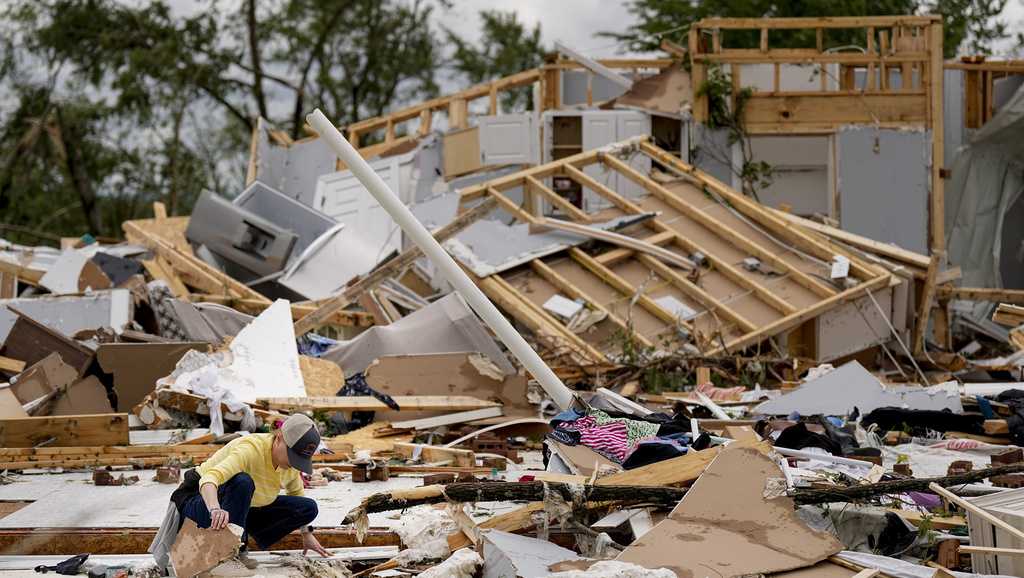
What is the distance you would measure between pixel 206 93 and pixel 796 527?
26.1 m

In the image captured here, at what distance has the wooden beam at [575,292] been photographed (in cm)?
1295

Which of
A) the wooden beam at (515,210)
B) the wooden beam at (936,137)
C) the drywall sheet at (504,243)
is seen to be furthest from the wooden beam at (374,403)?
the wooden beam at (936,137)

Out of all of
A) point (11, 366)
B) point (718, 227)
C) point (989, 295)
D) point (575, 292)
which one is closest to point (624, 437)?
point (575, 292)

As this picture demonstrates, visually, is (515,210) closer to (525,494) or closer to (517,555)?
(525,494)

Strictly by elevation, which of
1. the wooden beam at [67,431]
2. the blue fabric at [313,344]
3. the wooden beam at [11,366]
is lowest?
the blue fabric at [313,344]

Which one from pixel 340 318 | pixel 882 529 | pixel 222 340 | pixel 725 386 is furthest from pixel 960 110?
pixel 882 529

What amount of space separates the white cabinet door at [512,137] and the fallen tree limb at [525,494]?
41.7ft

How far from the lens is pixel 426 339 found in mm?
12422

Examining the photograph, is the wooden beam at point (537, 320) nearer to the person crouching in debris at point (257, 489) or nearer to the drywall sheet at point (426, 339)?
the drywall sheet at point (426, 339)

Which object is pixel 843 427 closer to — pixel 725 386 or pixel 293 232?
pixel 725 386

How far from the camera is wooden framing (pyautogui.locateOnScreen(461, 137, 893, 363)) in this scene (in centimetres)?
1327

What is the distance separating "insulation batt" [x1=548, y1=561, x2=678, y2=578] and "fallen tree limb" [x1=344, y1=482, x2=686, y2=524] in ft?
2.64

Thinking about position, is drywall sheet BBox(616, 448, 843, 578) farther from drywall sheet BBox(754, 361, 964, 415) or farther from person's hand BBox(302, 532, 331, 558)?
drywall sheet BBox(754, 361, 964, 415)

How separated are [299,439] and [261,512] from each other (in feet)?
1.86
